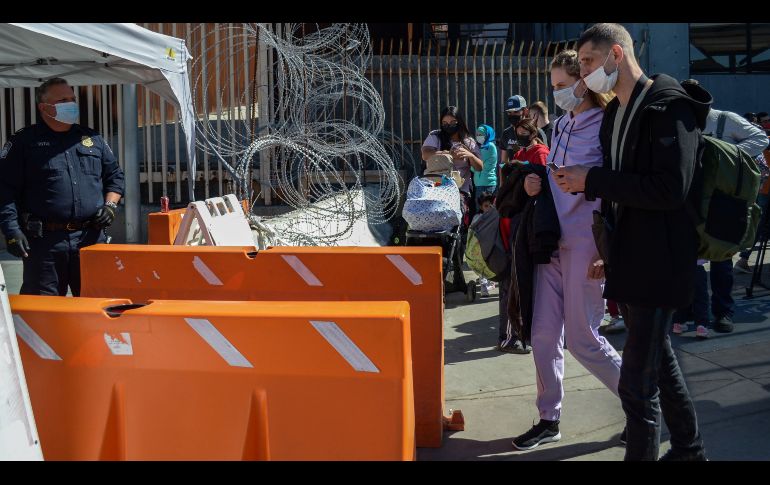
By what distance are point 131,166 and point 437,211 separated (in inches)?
199

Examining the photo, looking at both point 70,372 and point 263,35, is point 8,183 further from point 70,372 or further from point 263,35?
point 263,35

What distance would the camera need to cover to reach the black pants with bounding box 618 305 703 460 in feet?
11.5

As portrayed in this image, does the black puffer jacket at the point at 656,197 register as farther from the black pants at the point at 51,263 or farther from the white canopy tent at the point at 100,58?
the white canopy tent at the point at 100,58

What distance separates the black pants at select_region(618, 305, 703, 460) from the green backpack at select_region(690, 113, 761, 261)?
37 cm

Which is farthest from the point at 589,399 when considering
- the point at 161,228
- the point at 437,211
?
the point at 161,228

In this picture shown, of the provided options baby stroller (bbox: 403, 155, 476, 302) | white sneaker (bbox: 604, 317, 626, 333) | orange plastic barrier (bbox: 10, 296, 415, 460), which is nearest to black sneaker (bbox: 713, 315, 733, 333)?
white sneaker (bbox: 604, 317, 626, 333)

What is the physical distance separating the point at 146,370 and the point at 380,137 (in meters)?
10.6

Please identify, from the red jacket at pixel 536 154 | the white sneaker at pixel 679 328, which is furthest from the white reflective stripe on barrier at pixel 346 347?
the white sneaker at pixel 679 328

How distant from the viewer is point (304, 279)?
482 centimetres

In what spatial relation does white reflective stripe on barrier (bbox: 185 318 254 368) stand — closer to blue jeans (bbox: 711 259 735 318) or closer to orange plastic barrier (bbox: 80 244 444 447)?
orange plastic barrier (bbox: 80 244 444 447)

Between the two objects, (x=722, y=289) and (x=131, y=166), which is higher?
(x=131, y=166)

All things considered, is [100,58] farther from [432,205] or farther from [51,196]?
[432,205]

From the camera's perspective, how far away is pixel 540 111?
738cm
